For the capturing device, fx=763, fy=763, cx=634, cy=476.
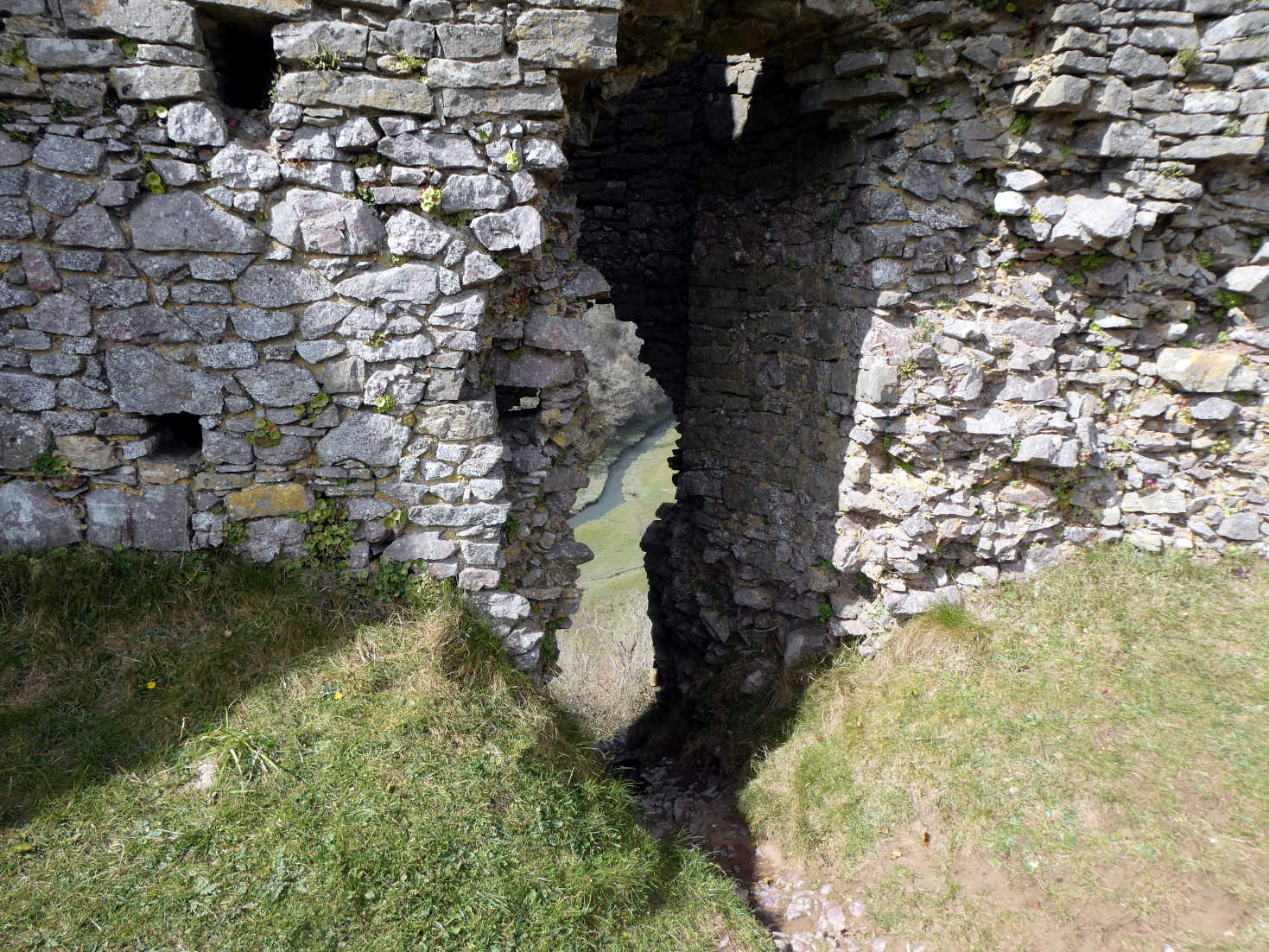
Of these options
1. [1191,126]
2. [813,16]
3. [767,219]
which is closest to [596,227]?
[767,219]

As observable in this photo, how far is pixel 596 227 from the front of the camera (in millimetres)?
7547

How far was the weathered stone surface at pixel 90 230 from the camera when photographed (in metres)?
3.54

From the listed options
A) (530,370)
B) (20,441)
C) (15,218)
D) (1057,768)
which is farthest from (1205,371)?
(20,441)

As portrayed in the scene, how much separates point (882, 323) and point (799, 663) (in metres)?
2.62

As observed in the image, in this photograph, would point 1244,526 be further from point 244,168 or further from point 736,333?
point 244,168

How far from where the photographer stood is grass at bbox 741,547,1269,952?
372cm

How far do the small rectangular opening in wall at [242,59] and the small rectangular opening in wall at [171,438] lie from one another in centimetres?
164

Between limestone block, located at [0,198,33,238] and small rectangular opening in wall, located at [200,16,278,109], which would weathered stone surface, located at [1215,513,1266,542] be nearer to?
small rectangular opening in wall, located at [200,16,278,109]

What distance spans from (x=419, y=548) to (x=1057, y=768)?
12.2ft

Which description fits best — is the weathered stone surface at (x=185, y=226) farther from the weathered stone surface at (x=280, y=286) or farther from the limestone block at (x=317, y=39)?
the limestone block at (x=317, y=39)

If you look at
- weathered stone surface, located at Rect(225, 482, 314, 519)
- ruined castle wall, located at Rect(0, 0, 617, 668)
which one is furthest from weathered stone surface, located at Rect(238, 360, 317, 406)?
weathered stone surface, located at Rect(225, 482, 314, 519)

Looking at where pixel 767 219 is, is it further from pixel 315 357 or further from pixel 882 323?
pixel 315 357

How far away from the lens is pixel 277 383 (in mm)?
3869

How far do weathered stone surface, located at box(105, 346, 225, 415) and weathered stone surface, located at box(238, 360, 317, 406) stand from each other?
6.1 inches
